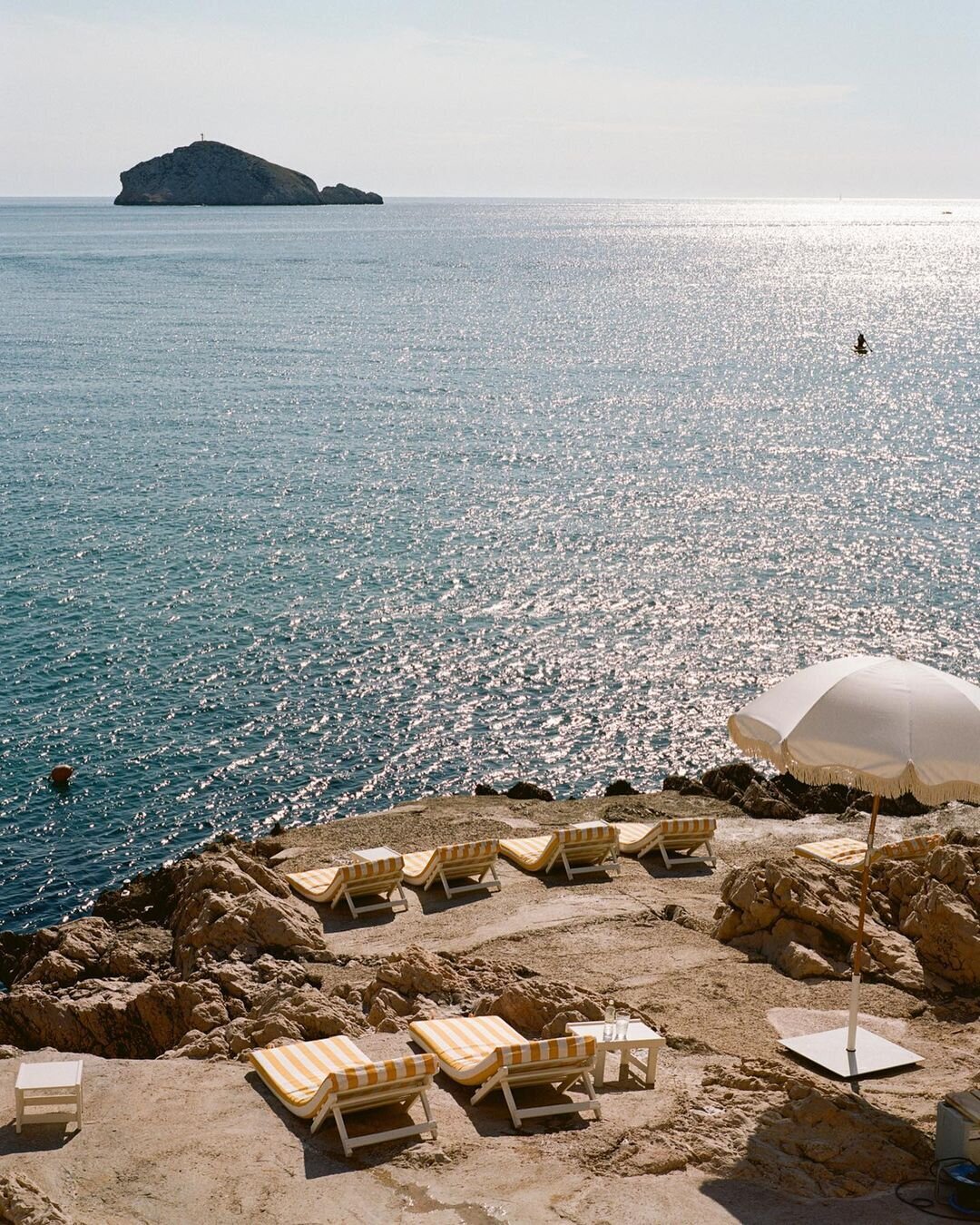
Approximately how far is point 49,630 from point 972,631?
98.4 ft

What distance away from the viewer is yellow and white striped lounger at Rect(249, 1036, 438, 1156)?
39.3 ft

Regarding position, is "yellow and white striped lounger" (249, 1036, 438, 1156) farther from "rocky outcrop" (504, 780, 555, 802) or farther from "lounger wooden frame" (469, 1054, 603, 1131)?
"rocky outcrop" (504, 780, 555, 802)

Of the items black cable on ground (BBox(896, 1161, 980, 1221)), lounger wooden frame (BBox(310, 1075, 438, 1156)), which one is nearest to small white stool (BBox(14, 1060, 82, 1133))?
lounger wooden frame (BBox(310, 1075, 438, 1156))

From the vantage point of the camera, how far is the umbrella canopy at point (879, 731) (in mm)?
12648

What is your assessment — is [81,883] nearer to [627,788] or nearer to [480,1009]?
[627,788]

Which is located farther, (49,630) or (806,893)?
(49,630)

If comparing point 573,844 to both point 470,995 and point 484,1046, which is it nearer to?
point 470,995

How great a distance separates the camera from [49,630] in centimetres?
4181

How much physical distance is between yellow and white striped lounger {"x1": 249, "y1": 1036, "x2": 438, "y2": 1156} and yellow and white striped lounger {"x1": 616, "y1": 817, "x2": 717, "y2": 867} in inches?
394

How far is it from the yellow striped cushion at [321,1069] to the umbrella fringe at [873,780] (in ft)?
14.6

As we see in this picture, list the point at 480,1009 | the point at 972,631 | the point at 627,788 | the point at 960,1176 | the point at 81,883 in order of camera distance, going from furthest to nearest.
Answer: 1. the point at 972,631
2. the point at 627,788
3. the point at 81,883
4. the point at 480,1009
5. the point at 960,1176

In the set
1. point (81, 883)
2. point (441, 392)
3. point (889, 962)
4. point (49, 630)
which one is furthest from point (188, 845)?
point (441, 392)

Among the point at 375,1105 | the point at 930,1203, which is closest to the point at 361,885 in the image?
the point at 375,1105

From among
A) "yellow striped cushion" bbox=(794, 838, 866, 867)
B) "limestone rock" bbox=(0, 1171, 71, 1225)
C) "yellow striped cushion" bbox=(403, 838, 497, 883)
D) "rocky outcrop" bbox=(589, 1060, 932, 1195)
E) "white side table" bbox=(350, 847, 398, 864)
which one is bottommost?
"yellow striped cushion" bbox=(794, 838, 866, 867)
